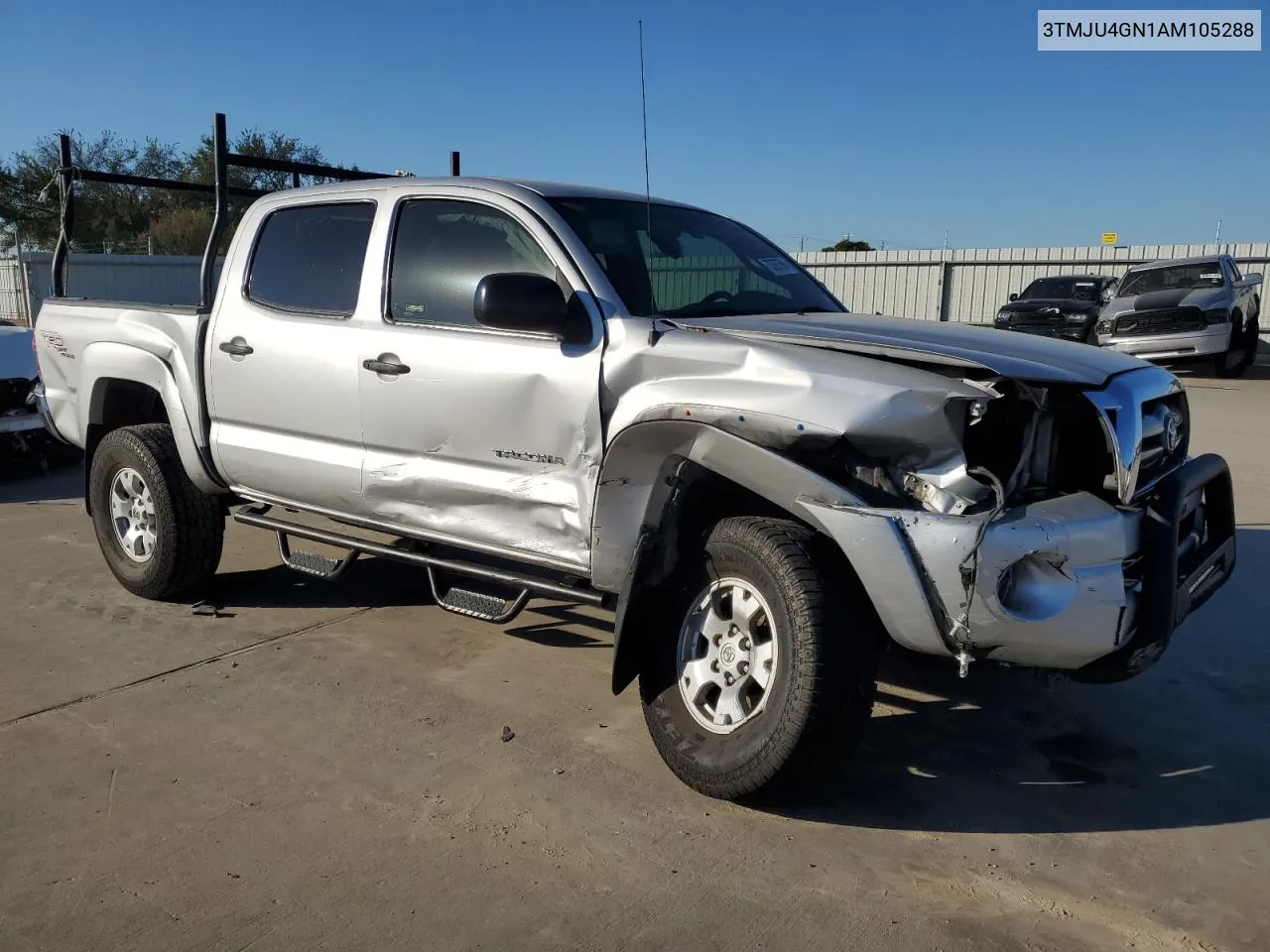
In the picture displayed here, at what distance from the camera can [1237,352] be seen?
16469 mm

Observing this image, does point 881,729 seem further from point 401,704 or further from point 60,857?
point 60,857

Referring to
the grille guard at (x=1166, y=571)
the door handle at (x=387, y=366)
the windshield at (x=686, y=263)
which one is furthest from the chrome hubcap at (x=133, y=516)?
the grille guard at (x=1166, y=571)

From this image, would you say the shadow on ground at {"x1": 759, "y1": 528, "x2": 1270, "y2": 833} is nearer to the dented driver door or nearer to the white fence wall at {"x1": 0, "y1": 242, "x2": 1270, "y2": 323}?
the dented driver door

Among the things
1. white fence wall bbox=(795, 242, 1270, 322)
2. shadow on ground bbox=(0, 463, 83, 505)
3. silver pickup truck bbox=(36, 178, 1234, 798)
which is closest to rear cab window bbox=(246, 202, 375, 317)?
silver pickup truck bbox=(36, 178, 1234, 798)

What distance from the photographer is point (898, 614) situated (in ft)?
9.56

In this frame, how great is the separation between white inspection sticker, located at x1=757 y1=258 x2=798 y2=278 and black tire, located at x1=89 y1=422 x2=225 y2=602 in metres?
2.88

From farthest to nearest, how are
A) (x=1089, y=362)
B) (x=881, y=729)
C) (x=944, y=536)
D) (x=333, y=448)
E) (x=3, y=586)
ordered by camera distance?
(x=3, y=586)
(x=333, y=448)
(x=881, y=729)
(x=1089, y=362)
(x=944, y=536)

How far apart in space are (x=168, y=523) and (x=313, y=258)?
4.89 feet

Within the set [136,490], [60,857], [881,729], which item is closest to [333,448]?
[136,490]

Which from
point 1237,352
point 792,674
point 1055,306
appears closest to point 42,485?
point 792,674

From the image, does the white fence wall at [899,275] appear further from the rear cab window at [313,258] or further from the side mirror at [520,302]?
the side mirror at [520,302]

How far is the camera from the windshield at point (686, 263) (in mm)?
3895

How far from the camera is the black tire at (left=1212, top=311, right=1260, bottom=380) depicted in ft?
52.6

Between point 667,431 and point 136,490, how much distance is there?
3.24 meters
